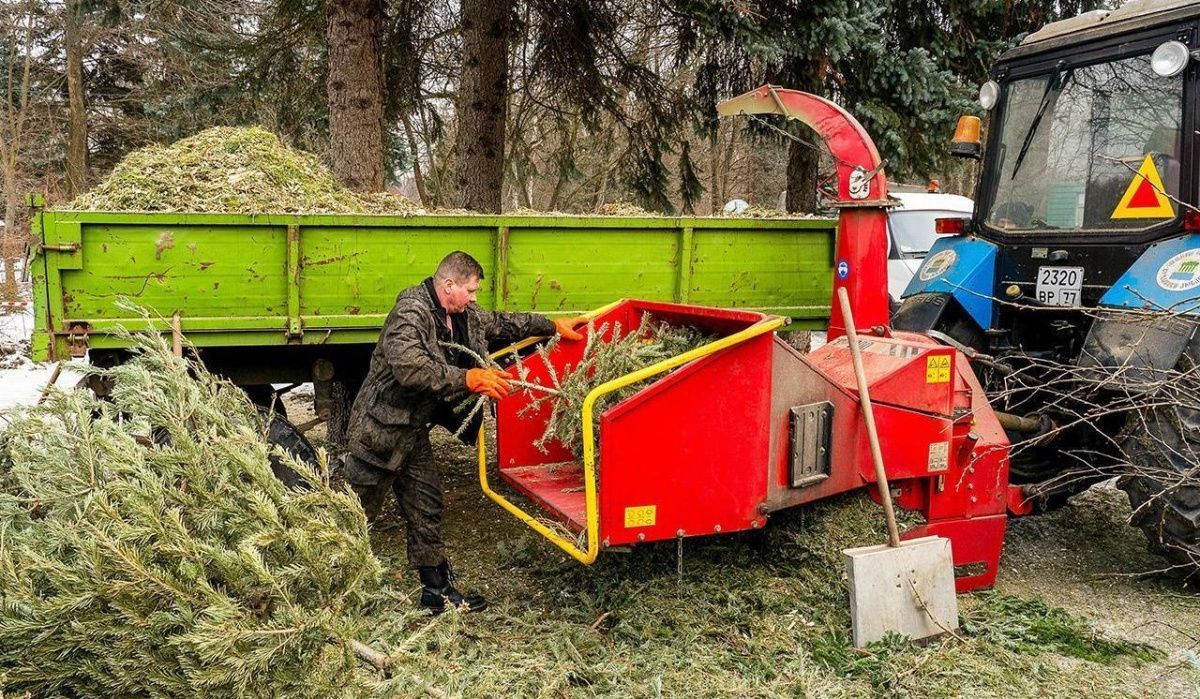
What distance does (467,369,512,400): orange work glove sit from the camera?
3.98 meters

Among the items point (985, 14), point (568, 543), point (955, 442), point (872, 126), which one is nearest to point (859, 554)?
point (955, 442)

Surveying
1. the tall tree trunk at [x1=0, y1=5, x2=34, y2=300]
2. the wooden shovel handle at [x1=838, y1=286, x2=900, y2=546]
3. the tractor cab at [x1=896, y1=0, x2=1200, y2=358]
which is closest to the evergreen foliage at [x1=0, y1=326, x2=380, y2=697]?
the wooden shovel handle at [x1=838, y1=286, x2=900, y2=546]

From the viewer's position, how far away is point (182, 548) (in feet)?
8.29

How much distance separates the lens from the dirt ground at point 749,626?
3572 millimetres

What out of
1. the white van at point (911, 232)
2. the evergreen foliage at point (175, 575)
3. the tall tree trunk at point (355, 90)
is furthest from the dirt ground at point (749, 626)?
the white van at point (911, 232)

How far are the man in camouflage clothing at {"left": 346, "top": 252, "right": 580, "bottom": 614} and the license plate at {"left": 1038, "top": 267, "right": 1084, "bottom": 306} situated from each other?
2.95m

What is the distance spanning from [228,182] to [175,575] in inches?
126

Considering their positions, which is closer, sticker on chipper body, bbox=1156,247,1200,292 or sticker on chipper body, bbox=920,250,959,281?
sticker on chipper body, bbox=1156,247,1200,292

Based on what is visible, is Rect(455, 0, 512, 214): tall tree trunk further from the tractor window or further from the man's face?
the tractor window

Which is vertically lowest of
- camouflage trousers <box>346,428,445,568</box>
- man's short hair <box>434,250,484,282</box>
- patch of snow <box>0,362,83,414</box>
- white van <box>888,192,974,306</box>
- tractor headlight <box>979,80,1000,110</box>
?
patch of snow <box>0,362,83,414</box>

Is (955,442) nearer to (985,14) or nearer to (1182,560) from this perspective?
(1182,560)

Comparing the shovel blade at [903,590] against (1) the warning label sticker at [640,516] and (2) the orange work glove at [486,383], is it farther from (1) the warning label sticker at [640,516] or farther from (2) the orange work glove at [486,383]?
(2) the orange work glove at [486,383]

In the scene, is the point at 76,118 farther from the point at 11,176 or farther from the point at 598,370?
the point at 598,370

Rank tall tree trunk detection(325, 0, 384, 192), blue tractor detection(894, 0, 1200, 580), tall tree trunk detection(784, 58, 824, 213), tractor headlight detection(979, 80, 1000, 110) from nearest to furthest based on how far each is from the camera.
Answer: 1. blue tractor detection(894, 0, 1200, 580)
2. tractor headlight detection(979, 80, 1000, 110)
3. tall tree trunk detection(325, 0, 384, 192)
4. tall tree trunk detection(784, 58, 824, 213)
